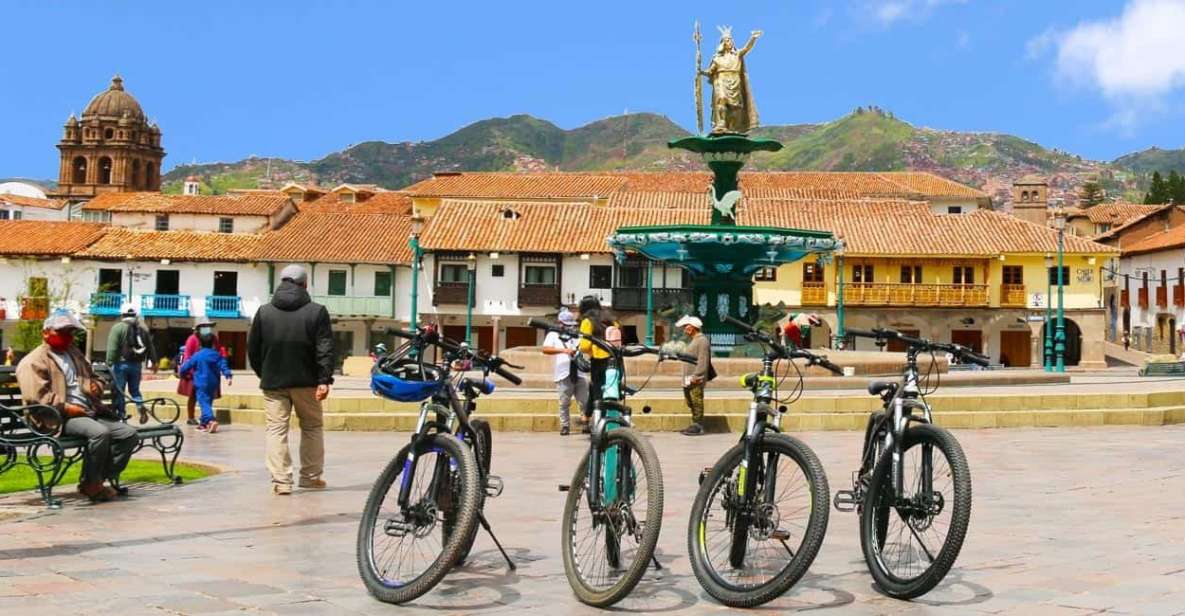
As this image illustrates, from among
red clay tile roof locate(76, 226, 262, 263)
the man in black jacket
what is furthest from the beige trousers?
red clay tile roof locate(76, 226, 262, 263)

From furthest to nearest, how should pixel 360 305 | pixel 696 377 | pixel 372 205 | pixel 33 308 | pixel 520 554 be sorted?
pixel 372 205 < pixel 360 305 < pixel 33 308 < pixel 696 377 < pixel 520 554

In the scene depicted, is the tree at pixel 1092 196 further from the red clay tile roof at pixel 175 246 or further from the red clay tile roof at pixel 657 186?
the red clay tile roof at pixel 175 246

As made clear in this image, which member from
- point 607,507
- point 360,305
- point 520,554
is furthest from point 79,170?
point 607,507

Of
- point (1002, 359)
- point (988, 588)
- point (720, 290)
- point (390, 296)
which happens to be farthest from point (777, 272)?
point (988, 588)

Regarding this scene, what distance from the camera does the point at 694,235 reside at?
24.2 m

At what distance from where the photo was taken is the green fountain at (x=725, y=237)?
24312 millimetres

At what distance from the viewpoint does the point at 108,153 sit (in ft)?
367

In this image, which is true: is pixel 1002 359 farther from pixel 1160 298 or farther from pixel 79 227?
pixel 79 227

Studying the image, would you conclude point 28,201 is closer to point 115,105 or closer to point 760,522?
point 115,105

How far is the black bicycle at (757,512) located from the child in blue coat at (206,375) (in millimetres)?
11430

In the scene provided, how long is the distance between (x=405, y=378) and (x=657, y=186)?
6299 centimetres

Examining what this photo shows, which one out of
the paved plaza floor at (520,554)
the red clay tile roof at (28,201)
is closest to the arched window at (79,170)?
the red clay tile roof at (28,201)

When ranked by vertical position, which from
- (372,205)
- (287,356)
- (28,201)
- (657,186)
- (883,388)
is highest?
(28,201)

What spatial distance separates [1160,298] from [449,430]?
2570 inches
